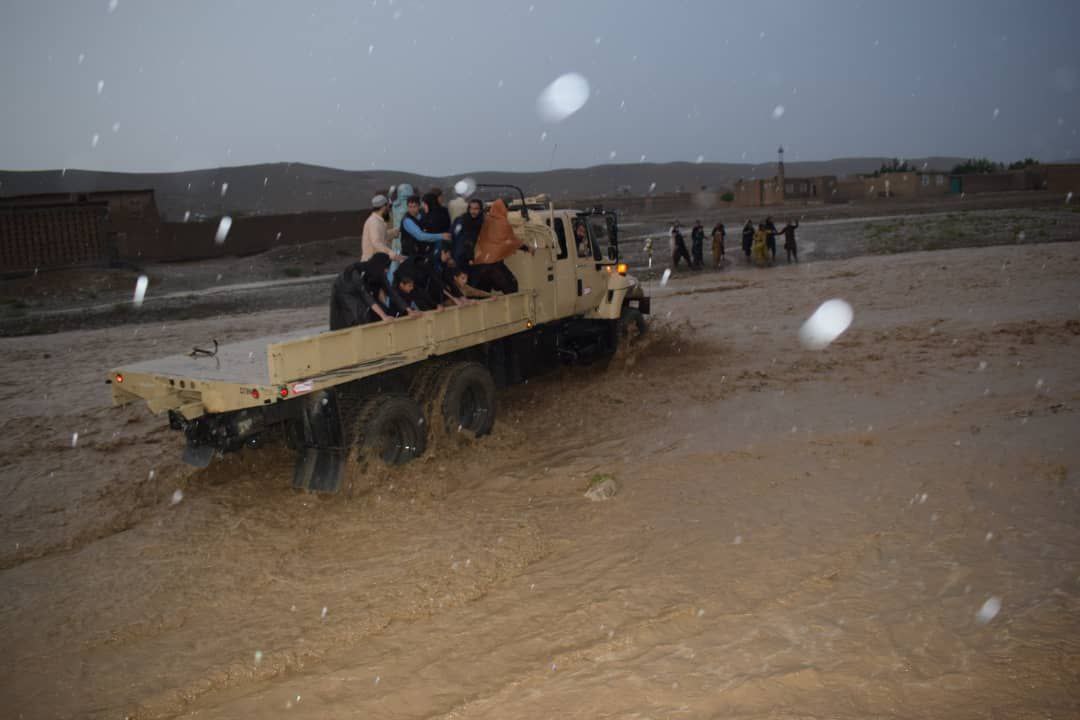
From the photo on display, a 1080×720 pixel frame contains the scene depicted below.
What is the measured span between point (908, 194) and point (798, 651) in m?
55.7

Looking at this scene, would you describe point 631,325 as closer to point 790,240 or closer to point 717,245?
point 717,245

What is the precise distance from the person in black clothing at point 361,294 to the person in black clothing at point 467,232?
128cm

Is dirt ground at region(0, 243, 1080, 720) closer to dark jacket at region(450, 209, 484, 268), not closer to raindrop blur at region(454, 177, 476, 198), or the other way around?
dark jacket at region(450, 209, 484, 268)

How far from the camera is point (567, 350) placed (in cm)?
1053

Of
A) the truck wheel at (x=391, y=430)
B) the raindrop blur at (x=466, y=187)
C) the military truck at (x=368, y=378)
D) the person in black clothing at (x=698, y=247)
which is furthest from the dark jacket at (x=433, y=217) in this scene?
the person in black clothing at (x=698, y=247)

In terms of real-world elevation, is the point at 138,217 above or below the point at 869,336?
above

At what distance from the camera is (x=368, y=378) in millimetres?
7230

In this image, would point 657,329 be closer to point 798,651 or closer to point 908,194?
point 798,651

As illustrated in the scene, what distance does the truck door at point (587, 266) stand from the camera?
414 inches

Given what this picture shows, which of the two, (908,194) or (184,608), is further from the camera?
(908,194)

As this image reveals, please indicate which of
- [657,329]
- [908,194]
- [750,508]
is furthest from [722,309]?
[908,194]

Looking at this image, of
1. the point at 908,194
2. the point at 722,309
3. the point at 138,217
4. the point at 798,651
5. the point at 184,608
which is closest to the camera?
the point at 798,651

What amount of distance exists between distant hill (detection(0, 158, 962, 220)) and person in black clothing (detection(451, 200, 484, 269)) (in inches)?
2460

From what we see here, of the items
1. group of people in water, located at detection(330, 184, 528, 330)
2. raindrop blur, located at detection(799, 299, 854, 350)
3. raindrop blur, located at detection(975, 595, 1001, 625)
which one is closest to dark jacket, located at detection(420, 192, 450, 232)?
group of people in water, located at detection(330, 184, 528, 330)
